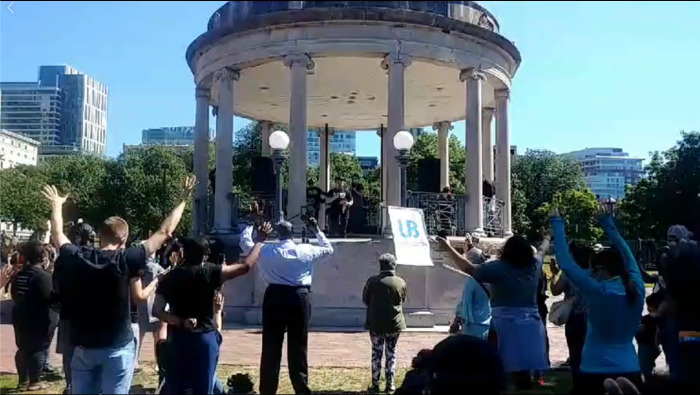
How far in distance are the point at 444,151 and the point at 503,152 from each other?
484 centimetres

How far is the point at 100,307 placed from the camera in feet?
19.0

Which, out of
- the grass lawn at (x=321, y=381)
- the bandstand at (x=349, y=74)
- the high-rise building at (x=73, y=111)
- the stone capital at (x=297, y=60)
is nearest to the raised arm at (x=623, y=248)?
the grass lawn at (x=321, y=381)

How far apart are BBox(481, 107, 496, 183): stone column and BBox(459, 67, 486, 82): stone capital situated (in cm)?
402

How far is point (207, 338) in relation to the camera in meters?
6.53

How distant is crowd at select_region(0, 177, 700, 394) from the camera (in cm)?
579

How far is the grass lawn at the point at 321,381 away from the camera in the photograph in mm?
9039

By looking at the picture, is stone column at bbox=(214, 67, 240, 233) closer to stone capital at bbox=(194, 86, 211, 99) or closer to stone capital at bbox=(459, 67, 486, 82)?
stone capital at bbox=(194, 86, 211, 99)

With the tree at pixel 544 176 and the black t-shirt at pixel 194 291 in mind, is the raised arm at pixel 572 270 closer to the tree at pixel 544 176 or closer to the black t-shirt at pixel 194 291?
the black t-shirt at pixel 194 291

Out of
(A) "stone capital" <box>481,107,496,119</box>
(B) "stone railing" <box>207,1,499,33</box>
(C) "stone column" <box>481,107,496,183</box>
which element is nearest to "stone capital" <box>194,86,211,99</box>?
(B) "stone railing" <box>207,1,499,33</box>

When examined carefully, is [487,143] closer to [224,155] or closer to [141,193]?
[224,155]

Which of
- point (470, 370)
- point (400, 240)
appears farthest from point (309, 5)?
point (470, 370)

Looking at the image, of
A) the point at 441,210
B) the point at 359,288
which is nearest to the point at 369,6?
the point at 441,210

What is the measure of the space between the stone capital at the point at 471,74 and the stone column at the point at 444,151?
608 cm

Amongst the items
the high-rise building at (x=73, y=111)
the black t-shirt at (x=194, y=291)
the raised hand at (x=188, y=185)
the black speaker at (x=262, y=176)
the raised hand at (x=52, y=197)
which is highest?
the high-rise building at (x=73, y=111)
